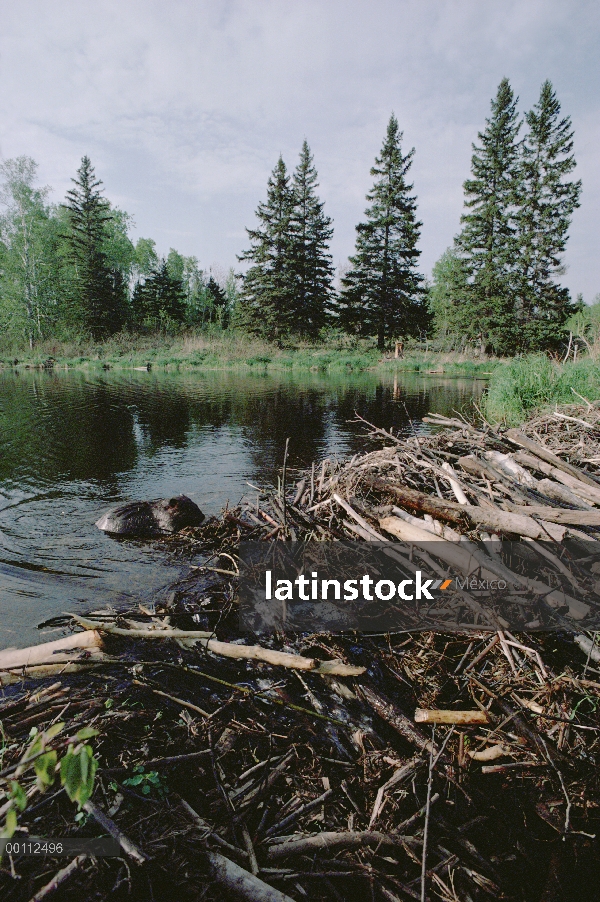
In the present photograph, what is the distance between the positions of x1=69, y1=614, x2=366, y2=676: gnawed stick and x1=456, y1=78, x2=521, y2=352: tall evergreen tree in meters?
41.9

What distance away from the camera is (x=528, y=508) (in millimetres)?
3930

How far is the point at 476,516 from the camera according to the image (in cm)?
405

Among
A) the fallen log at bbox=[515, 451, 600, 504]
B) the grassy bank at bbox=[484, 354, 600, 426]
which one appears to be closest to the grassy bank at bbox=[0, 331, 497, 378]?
the grassy bank at bbox=[484, 354, 600, 426]

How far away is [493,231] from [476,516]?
45.4 m

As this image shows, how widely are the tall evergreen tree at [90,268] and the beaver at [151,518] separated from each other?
49428 mm

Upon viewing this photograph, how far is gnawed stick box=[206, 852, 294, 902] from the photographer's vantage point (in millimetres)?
1812

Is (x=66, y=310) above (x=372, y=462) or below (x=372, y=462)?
above

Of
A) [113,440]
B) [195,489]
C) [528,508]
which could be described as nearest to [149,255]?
[113,440]

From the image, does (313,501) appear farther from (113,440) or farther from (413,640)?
(113,440)

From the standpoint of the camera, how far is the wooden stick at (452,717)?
279cm

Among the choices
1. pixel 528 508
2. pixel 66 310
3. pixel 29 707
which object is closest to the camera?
pixel 29 707

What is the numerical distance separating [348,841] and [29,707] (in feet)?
5.88

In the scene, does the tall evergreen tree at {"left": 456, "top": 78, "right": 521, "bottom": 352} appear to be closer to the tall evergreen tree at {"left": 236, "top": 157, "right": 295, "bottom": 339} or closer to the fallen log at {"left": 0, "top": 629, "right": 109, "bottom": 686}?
the tall evergreen tree at {"left": 236, "top": 157, "right": 295, "bottom": 339}

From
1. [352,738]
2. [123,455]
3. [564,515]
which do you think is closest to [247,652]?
[352,738]
